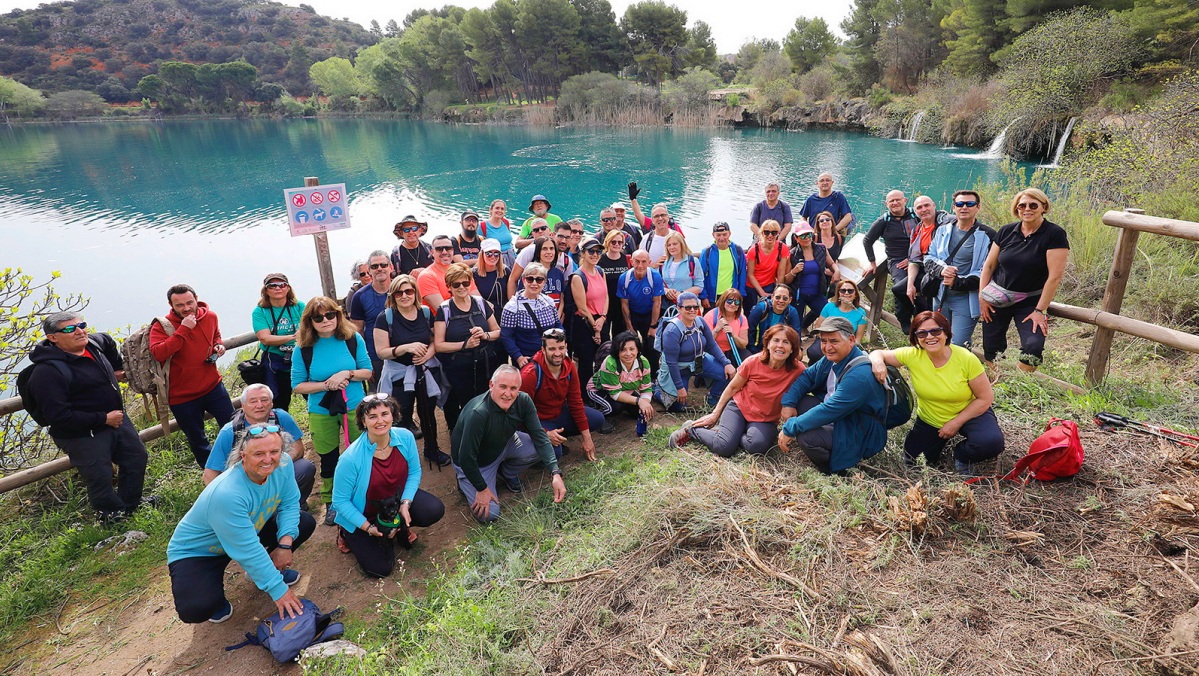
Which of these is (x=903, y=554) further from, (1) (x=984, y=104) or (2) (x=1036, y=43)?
(1) (x=984, y=104)

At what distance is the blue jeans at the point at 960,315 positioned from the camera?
17.6 feet

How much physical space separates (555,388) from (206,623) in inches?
107

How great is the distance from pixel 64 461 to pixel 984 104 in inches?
1188

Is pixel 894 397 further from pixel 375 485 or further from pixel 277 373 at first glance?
pixel 277 373

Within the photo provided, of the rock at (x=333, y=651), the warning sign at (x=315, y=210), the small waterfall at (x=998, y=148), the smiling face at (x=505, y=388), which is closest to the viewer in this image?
the rock at (x=333, y=651)

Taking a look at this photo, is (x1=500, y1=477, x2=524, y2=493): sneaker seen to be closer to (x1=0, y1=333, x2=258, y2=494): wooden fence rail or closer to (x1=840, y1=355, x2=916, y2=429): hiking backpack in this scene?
(x1=840, y1=355, x2=916, y2=429): hiking backpack

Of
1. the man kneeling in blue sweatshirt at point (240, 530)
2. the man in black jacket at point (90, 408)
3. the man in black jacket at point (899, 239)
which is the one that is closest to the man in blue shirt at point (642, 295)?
the man in black jacket at point (899, 239)

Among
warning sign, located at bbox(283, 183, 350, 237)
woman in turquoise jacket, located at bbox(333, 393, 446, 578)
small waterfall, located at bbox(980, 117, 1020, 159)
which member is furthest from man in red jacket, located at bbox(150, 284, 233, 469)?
small waterfall, located at bbox(980, 117, 1020, 159)

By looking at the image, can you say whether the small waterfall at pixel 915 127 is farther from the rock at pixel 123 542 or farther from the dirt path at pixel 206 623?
the rock at pixel 123 542

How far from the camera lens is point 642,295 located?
5961 mm

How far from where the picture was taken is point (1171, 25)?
17.6 metres

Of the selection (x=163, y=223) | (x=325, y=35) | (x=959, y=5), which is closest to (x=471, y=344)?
(x=163, y=223)

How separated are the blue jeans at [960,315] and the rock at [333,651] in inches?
209

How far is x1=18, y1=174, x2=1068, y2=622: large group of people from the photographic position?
3.74 meters
